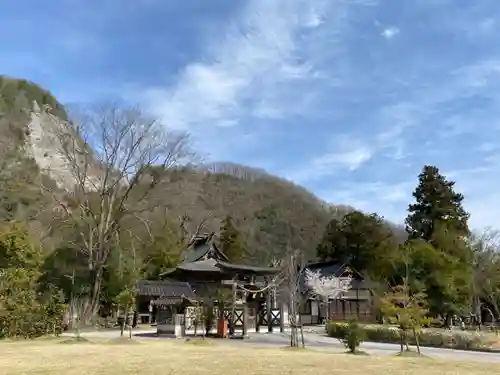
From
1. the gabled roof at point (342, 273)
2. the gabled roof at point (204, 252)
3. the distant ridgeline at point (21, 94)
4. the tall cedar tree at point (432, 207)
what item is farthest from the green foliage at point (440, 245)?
the distant ridgeline at point (21, 94)

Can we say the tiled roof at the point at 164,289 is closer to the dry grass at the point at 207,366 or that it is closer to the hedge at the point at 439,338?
Answer: the hedge at the point at 439,338

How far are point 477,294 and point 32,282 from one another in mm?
28679

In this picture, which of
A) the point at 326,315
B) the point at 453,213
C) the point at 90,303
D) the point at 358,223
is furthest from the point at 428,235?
the point at 90,303

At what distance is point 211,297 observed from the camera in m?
24.3

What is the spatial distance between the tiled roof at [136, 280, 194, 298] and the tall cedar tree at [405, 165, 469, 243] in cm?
2258

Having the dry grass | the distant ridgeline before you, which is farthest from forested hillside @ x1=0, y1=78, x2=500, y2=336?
the distant ridgeline

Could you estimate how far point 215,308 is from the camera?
78.0 feet

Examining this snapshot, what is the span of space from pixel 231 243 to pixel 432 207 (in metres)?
20.2

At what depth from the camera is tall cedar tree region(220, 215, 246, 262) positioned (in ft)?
167

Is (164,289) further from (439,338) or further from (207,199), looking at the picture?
(207,199)

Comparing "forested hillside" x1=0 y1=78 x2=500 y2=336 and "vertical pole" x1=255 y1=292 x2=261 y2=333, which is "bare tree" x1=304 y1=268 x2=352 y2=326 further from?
"vertical pole" x1=255 y1=292 x2=261 y2=333

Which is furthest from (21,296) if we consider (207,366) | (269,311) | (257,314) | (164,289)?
(269,311)

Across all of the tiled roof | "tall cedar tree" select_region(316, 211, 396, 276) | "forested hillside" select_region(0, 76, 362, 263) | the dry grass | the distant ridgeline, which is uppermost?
the distant ridgeline

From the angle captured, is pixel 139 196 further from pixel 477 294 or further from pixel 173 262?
pixel 477 294
